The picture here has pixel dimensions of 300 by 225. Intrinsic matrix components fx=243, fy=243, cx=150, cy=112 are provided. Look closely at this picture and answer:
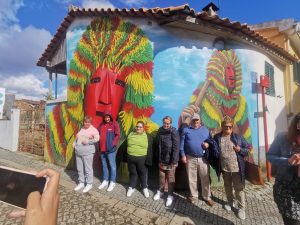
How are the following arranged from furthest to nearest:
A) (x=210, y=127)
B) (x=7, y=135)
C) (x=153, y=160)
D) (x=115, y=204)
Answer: (x=7, y=135) < (x=210, y=127) < (x=153, y=160) < (x=115, y=204)

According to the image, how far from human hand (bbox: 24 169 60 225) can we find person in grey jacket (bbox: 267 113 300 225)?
213 centimetres

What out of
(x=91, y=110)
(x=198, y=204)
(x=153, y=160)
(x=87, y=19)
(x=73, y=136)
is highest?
(x=87, y=19)

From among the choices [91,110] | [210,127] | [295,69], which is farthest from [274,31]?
[91,110]

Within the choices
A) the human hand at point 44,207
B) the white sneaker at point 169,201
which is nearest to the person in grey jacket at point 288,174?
the human hand at point 44,207

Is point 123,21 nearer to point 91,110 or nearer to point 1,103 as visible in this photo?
point 91,110

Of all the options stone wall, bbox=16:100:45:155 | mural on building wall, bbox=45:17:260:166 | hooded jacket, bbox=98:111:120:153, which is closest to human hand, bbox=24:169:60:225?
hooded jacket, bbox=98:111:120:153

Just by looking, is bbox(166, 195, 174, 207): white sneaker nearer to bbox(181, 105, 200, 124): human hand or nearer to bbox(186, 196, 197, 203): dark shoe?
bbox(186, 196, 197, 203): dark shoe

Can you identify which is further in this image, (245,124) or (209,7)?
(209,7)

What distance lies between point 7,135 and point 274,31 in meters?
12.5

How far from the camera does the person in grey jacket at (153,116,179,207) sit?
506cm

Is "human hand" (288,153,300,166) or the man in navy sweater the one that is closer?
"human hand" (288,153,300,166)

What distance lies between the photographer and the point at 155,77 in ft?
20.1

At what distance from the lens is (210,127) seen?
20.5ft

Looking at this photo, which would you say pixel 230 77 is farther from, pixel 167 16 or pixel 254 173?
pixel 254 173
